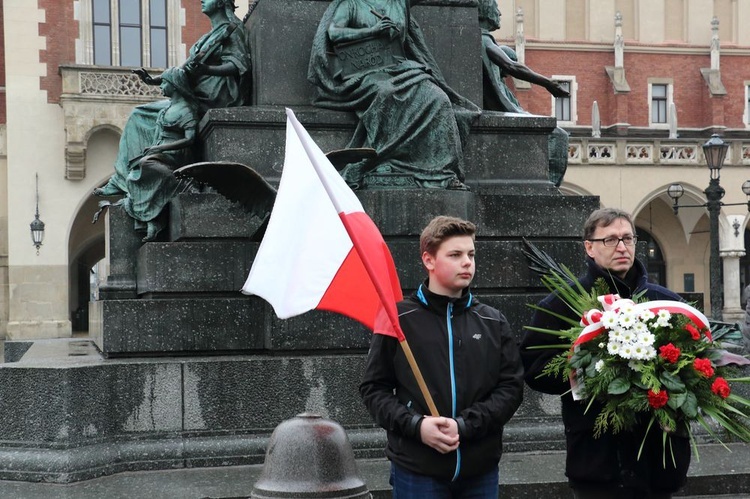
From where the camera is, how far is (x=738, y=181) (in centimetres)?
4009

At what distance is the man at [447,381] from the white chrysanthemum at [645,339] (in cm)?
51

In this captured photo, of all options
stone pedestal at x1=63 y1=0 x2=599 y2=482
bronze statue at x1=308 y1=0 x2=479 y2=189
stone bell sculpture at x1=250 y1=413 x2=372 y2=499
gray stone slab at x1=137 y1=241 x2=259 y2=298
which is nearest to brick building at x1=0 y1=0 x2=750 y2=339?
stone pedestal at x1=63 y1=0 x2=599 y2=482

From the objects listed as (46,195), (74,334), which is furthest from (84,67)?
(74,334)

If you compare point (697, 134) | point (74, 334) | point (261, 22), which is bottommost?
point (74, 334)

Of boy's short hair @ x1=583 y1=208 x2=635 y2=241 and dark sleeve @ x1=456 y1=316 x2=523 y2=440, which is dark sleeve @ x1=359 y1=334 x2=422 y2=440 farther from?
boy's short hair @ x1=583 y1=208 x2=635 y2=241

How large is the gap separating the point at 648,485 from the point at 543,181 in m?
4.30

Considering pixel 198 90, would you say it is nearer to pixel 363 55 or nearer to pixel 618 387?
pixel 363 55

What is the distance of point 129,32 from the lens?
31.9m

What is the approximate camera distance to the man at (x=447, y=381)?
409 cm

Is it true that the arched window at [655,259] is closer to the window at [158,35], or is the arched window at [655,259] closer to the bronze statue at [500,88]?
the window at [158,35]

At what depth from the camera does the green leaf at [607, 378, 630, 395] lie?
3988mm

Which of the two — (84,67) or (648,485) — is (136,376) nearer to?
(648,485)

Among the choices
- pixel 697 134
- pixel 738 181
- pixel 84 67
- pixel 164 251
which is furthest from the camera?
pixel 697 134

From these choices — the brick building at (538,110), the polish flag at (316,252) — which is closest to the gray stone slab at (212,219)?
the polish flag at (316,252)
